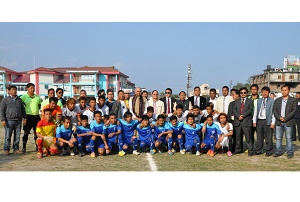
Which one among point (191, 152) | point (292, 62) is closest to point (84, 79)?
point (292, 62)

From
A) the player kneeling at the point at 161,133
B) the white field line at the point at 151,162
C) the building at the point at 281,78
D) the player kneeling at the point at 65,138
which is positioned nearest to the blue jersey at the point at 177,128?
the player kneeling at the point at 161,133

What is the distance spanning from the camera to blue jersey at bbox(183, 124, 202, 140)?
7102 mm

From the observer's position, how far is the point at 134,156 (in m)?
6.64

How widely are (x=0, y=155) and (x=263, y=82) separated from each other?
194 feet

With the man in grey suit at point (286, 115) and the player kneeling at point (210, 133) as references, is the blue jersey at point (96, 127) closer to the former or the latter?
the player kneeling at point (210, 133)

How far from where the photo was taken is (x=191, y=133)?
280 inches

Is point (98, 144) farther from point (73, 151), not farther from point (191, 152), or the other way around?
point (191, 152)

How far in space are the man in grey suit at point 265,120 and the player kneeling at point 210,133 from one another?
1.02 m

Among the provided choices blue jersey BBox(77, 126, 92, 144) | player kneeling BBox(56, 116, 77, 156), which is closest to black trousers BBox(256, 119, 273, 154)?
blue jersey BBox(77, 126, 92, 144)

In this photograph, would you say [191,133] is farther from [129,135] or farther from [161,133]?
[129,135]

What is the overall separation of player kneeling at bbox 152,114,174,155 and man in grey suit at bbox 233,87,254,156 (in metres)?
1.73

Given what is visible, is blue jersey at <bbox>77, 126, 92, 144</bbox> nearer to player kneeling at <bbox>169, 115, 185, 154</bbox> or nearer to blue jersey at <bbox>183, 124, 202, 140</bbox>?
player kneeling at <bbox>169, 115, 185, 154</bbox>

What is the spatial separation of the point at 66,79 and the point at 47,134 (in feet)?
153

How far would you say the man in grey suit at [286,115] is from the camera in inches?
258
